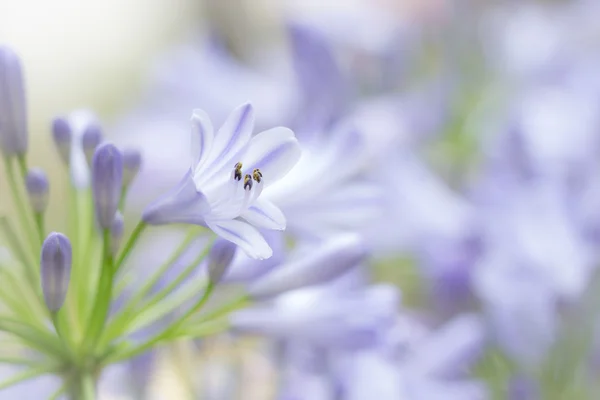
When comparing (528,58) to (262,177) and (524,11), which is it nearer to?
(524,11)

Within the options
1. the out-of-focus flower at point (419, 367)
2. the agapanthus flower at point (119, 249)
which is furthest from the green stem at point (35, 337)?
the out-of-focus flower at point (419, 367)

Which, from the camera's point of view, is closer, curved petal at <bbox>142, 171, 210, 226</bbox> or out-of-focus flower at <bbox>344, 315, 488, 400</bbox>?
curved petal at <bbox>142, 171, 210, 226</bbox>

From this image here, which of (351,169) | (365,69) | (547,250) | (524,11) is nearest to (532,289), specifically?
(547,250)

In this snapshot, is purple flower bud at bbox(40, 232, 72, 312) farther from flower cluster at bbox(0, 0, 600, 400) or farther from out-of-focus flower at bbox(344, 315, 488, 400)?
out-of-focus flower at bbox(344, 315, 488, 400)

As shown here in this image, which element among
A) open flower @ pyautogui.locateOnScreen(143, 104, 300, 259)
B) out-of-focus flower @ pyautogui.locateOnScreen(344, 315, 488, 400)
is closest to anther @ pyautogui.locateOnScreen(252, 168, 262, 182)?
open flower @ pyautogui.locateOnScreen(143, 104, 300, 259)

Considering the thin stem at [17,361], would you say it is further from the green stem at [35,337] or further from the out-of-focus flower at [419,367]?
the out-of-focus flower at [419,367]

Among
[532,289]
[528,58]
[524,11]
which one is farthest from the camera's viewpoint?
[524,11]
